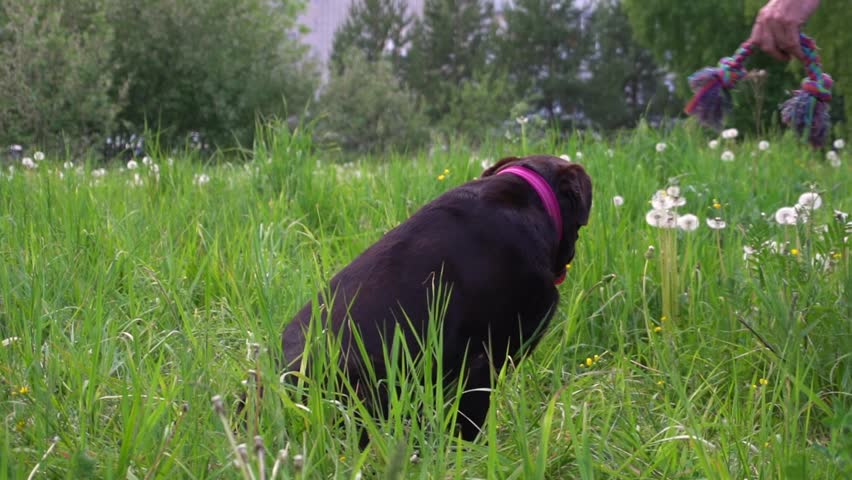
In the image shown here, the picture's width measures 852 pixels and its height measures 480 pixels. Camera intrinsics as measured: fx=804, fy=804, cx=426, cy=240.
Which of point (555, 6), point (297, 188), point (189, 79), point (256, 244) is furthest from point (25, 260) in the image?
point (555, 6)

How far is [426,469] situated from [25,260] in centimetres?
214

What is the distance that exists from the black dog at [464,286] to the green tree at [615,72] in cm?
4951

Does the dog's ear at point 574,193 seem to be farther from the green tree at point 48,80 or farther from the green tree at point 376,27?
the green tree at point 376,27

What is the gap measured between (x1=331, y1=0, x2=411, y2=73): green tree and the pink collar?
56071 mm

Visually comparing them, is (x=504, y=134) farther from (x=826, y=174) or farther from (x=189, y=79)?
(x=189, y=79)

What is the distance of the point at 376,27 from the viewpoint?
189 ft

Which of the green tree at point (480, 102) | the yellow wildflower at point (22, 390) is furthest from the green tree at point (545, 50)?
the yellow wildflower at point (22, 390)

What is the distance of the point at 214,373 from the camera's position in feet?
7.44

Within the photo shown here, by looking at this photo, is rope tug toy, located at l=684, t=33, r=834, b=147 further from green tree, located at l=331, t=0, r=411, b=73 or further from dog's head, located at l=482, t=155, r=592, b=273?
green tree, located at l=331, t=0, r=411, b=73

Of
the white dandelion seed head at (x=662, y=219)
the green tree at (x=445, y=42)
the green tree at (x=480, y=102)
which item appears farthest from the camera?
the green tree at (x=445, y=42)

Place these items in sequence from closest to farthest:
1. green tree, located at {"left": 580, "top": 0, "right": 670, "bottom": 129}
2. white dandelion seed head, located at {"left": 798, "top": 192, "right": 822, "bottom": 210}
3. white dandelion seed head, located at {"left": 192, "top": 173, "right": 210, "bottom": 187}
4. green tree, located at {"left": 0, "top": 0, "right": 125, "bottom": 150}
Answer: white dandelion seed head, located at {"left": 798, "top": 192, "right": 822, "bottom": 210}
white dandelion seed head, located at {"left": 192, "top": 173, "right": 210, "bottom": 187}
green tree, located at {"left": 0, "top": 0, "right": 125, "bottom": 150}
green tree, located at {"left": 580, "top": 0, "right": 670, "bottom": 129}

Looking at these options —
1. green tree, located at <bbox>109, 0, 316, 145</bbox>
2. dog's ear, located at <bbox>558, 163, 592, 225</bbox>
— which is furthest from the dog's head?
green tree, located at <bbox>109, 0, 316, 145</bbox>

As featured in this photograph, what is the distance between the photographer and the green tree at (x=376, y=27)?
57.4 meters

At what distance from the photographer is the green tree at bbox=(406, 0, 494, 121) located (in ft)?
178
